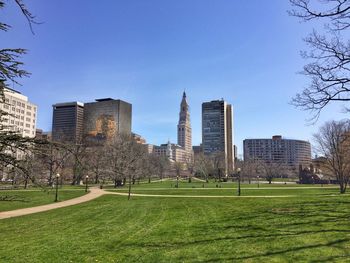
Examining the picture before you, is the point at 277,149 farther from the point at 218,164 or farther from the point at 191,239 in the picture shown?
the point at 191,239

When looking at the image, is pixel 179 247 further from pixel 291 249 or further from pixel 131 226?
pixel 131 226

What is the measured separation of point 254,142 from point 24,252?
192935mm

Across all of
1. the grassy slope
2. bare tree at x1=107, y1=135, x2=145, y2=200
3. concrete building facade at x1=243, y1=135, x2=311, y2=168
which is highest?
concrete building facade at x1=243, y1=135, x2=311, y2=168

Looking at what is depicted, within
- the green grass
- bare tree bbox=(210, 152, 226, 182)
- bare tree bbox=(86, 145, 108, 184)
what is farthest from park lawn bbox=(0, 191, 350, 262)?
bare tree bbox=(210, 152, 226, 182)

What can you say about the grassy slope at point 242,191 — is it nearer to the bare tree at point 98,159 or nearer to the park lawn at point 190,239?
the bare tree at point 98,159

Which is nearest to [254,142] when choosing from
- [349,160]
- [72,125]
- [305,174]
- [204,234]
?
[305,174]

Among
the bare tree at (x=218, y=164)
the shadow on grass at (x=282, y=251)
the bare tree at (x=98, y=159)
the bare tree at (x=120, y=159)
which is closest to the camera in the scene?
the shadow on grass at (x=282, y=251)

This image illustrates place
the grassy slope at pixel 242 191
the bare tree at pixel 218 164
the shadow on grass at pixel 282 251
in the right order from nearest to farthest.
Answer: the shadow on grass at pixel 282 251, the grassy slope at pixel 242 191, the bare tree at pixel 218 164

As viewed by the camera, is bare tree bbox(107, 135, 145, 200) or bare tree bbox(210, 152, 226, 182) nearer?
bare tree bbox(107, 135, 145, 200)

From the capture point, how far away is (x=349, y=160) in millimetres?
45500

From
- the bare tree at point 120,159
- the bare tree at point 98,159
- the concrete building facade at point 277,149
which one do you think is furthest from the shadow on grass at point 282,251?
the concrete building facade at point 277,149

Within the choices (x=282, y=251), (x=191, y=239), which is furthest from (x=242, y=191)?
(x=282, y=251)

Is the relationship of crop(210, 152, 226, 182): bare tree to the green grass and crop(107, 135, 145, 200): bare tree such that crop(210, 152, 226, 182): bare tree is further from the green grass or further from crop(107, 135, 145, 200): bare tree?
the green grass

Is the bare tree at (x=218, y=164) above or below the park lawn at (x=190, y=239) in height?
above
